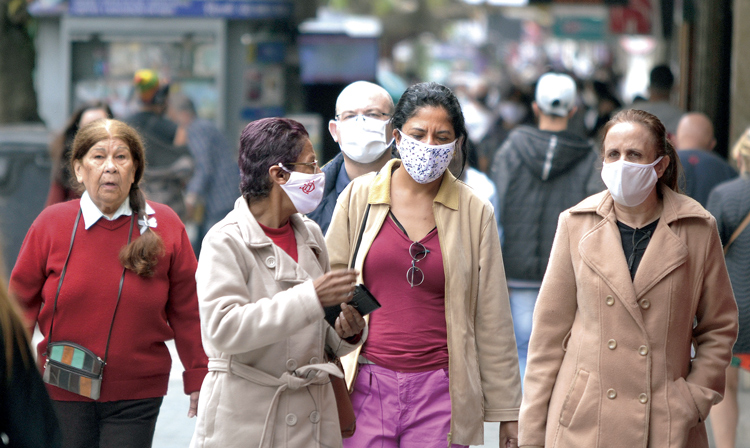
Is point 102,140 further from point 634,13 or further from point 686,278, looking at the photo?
point 634,13

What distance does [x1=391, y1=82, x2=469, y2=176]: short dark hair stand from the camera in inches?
150

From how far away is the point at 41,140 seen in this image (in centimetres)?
990

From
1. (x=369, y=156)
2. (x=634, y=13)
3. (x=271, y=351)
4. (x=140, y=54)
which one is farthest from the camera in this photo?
(x=634, y=13)

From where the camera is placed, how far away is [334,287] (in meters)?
3.12

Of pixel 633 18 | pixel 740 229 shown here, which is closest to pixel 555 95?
pixel 740 229

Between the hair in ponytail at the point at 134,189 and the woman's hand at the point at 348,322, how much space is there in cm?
91

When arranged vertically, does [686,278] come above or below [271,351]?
above

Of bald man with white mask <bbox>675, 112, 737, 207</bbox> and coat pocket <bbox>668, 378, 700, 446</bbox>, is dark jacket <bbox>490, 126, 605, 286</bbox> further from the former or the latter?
coat pocket <bbox>668, 378, 700, 446</bbox>

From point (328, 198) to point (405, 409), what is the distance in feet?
4.10

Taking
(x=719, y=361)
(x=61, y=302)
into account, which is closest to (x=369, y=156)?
(x=61, y=302)

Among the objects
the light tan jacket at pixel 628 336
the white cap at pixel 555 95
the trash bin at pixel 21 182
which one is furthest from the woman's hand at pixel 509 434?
the trash bin at pixel 21 182

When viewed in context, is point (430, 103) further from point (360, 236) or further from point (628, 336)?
point (628, 336)

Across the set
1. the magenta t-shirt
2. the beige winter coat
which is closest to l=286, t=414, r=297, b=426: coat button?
the beige winter coat

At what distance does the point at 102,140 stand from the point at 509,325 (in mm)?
1792
